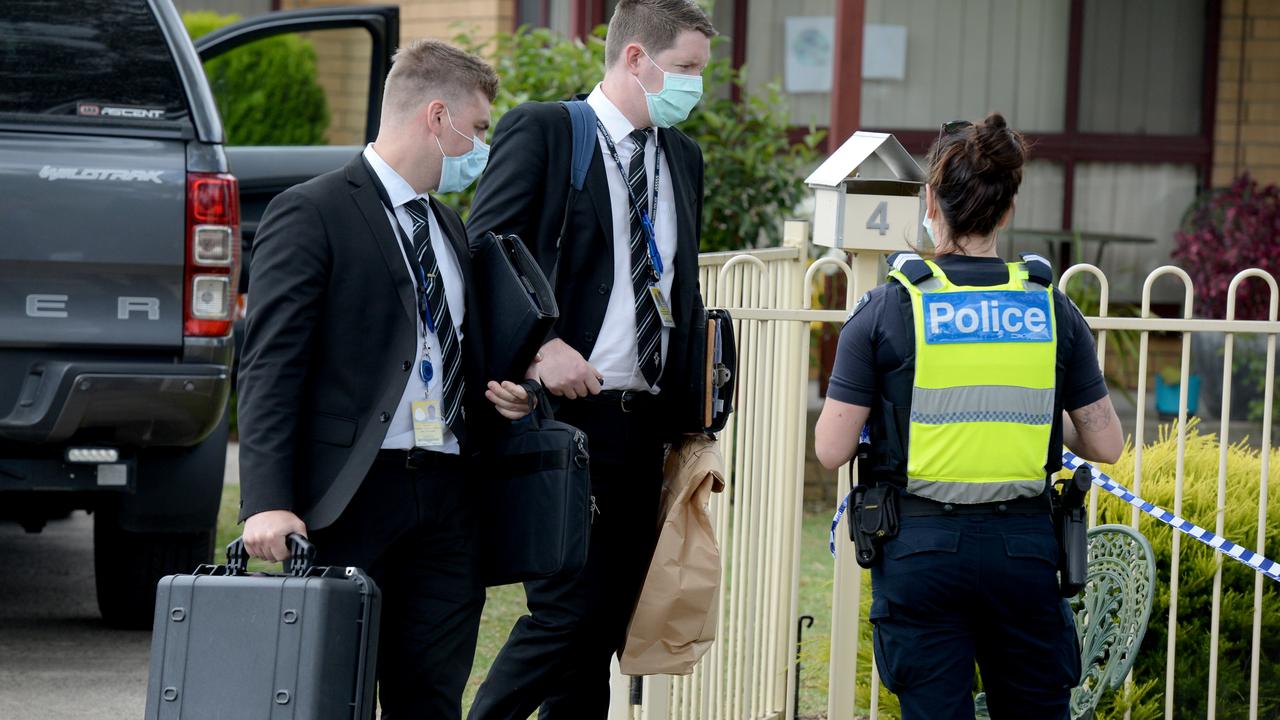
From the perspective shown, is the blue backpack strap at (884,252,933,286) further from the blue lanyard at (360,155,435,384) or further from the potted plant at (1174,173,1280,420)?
the potted plant at (1174,173,1280,420)

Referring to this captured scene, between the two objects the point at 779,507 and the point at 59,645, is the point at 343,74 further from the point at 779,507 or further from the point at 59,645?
the point at 779,507

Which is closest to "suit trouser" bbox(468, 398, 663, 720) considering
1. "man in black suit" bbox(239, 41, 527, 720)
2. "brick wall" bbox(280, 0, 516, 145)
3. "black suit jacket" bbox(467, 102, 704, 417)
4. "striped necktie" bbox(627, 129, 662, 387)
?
"striped necktie" bbox(627, 129, 662, 387)

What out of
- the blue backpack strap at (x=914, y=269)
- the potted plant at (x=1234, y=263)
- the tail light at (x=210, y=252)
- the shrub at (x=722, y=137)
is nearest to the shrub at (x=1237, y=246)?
the potted plant at (x=1234, y=263)

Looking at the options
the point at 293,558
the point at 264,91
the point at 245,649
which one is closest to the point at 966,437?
the point at 293,558

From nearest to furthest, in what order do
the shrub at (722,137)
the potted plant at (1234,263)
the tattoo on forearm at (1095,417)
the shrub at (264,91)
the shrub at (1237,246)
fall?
1. the tattoo on forearm at (1095,417)
2. the shrub at (722,137)
3. the potted plant at (1234,263)
4. the shrub at (1237,246)
5. the shrub at (264,91)

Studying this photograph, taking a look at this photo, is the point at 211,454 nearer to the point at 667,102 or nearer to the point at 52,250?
the point at 52,250

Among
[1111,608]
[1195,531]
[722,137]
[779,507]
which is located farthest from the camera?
[722,137]

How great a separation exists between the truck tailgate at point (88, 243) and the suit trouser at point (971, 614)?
2.83 metres

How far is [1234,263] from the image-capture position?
33.6ft

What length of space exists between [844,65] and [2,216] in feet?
15.7

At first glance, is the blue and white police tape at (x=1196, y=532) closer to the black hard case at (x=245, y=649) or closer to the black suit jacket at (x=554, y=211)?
the black suit jacket at (x=554, y=211)

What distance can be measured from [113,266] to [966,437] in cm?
300

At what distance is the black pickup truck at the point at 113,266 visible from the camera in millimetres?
5086

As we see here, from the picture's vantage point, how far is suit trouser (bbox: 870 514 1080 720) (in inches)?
125
